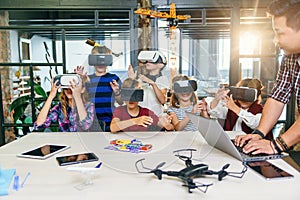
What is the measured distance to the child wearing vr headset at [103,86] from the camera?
1773 mm

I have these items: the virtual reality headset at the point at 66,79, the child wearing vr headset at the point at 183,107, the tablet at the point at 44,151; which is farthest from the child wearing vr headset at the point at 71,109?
the child wearing vr headset at the point at 183,107

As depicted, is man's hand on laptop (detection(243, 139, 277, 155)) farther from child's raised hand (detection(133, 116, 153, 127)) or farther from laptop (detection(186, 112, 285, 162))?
child's raised hand (detection(133, 116, 153, 127))

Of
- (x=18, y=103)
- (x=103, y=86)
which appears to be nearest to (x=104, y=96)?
(x=103, y=86)

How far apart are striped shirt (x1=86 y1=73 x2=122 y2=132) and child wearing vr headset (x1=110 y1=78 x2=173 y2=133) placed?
3.7 inches

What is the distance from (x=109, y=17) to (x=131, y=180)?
2046 mm

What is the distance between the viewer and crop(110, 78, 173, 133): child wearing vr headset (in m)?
1.53

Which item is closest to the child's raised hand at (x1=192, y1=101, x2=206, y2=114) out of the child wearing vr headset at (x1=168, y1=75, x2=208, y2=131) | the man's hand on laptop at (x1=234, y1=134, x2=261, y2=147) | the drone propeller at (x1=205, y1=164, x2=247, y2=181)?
the child wearing vr headset at (x1=168, y1=75, x2=208, y2=131)

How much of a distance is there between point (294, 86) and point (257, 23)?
137 centimetres

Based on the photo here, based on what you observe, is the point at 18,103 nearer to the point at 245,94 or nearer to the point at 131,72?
the point at 131,72

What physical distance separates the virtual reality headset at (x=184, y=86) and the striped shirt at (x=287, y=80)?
412 millimetres

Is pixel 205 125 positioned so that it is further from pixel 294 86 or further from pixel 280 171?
pixel 294 86

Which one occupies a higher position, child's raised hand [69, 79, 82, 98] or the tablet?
child's raised hand [69, 79, 82, 98]

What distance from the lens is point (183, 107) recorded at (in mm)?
1938

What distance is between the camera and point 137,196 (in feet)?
2.83
